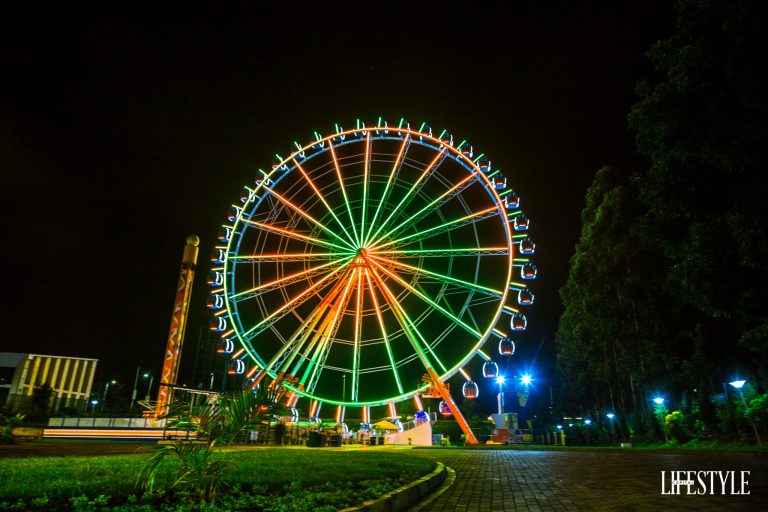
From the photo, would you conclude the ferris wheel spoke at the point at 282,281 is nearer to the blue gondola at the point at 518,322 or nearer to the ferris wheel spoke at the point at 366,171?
the ferris wheel spoke at the point at 366,171

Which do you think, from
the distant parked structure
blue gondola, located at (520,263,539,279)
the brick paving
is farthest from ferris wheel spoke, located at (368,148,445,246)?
the distant parked structure

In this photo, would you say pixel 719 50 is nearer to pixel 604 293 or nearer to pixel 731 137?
pixel 731 137

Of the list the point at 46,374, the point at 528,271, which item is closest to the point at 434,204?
the point at 528,271

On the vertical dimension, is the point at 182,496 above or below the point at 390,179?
below

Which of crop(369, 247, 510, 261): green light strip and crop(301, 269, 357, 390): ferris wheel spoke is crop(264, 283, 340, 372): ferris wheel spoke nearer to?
crop(301, 269, 357, 390): ferris wheel spoke

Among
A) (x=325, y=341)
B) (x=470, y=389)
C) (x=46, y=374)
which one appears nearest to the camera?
(x=470, y=389)

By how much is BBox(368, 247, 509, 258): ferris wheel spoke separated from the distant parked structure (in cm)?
5270

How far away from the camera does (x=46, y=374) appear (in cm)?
6906

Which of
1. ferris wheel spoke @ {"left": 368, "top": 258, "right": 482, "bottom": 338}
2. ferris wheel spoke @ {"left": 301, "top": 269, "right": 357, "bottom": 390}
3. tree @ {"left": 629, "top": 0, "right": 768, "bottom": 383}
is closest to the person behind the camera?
tree @ {"left": 629, "top": 0, "right": 768, "bottom": 383}

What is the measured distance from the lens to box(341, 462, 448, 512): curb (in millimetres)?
5383

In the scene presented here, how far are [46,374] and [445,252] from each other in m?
70.8

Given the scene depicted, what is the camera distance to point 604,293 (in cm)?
2498

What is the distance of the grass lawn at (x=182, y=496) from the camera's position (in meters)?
5.10

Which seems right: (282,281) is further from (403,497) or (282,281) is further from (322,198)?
(403,497)
